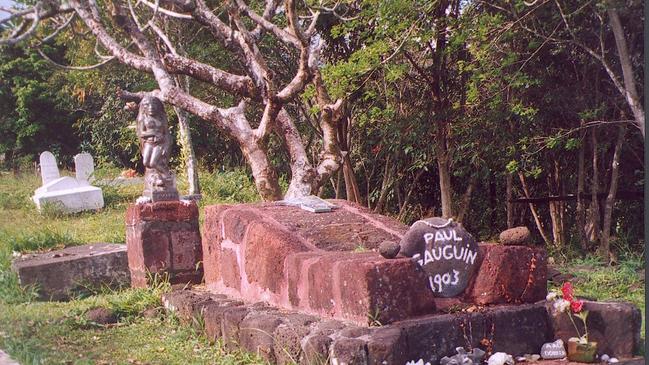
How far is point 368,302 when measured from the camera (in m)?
3.13

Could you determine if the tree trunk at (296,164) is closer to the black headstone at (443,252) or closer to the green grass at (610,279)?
the black headstone at (443,252)

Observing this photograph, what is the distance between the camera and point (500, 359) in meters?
3.19

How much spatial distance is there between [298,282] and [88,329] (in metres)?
0.99

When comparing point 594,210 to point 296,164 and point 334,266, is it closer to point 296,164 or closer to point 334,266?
point 334,266

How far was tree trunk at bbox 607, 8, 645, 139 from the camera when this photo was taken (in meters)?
3.04

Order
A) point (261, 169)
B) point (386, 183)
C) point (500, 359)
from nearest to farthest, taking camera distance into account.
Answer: point (500, 359) < point (386, 183) < point (261, 169)

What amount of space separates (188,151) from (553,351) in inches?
90.9

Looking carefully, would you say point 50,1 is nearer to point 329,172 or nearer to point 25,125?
point 25,125

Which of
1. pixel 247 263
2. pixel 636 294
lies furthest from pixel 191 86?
pixel 636 294

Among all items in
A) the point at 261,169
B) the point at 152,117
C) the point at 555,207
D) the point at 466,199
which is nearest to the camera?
the point at 555,207

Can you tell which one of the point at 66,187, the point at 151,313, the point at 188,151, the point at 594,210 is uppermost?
the point at 188,151

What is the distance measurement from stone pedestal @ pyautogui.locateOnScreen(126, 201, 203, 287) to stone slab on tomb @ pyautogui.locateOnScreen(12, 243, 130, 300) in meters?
0.09

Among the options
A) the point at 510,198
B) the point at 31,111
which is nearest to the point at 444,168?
the point at 510,198

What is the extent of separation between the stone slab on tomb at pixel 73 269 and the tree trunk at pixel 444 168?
1790 mm
